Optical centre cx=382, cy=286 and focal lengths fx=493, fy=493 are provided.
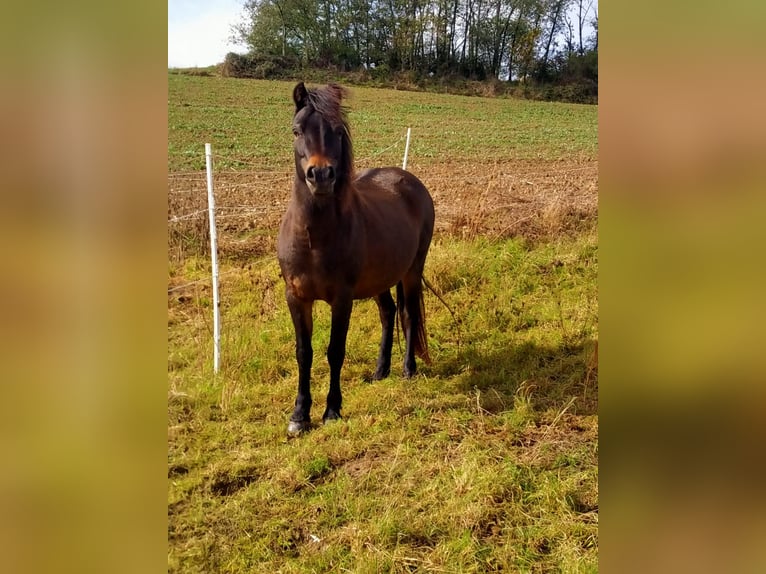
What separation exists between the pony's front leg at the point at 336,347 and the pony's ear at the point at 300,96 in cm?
113

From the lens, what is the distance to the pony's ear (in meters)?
2.50

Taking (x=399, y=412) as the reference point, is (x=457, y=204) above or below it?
→ above

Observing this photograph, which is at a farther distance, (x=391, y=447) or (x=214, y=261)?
(x=214, y=261)

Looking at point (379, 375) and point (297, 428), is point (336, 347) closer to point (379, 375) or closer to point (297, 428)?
point (297, 428)

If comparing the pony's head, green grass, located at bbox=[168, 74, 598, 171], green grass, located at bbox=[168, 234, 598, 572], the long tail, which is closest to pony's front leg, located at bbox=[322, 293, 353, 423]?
green grass, located at bbox=[168, 234, 598, 572]

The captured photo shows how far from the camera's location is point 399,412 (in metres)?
3.25

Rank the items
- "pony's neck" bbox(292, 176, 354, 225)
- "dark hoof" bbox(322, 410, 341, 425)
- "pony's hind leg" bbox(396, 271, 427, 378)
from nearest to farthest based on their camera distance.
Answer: "pony's neck" bbox(292, 176, 354, 225) → "dark hoof" bbox(322, 410, 341, 425) → "pony's hind leg" bbox(396, 271, 427, 378)

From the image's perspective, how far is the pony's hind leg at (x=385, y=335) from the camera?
3902 millimetres

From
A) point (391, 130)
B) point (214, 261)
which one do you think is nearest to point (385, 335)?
point (214, 261)

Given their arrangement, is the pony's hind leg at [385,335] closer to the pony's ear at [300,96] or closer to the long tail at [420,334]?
the long tail at [420,334]

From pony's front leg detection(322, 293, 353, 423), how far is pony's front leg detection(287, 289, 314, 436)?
0.14m

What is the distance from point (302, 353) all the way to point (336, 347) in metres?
0.22

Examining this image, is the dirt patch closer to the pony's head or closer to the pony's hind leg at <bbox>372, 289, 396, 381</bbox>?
the pony's head
